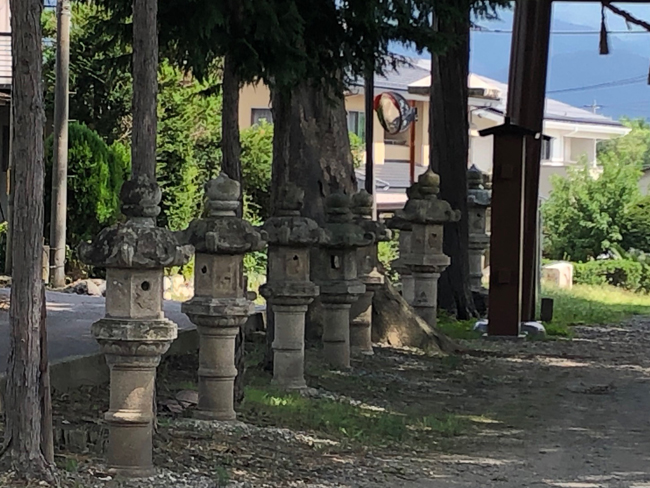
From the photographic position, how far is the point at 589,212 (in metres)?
32.8

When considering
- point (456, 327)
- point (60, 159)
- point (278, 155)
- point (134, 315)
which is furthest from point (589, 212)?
point (134, 315)

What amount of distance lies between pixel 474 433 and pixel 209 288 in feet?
7.37

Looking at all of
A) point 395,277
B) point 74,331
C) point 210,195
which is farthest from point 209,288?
point 395,277

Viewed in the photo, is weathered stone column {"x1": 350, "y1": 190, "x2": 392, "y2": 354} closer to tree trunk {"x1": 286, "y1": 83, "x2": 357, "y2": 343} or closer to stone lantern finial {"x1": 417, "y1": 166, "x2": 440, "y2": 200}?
tree trunk {"x1": 286, "y1": 83, "x2": 357, "y2": 343}

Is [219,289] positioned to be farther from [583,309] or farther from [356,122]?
[356,122]

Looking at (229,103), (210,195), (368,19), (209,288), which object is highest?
(368,19)

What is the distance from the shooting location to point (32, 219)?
5.83 metres

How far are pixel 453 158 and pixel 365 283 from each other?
5.21 m

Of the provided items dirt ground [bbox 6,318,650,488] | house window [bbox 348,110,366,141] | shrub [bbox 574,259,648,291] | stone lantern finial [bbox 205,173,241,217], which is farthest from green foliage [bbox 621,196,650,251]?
stone lantern finial [bbox 205,173,241,217]

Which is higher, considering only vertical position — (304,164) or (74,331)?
(304,164)

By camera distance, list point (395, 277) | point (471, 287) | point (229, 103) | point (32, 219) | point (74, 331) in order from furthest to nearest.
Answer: point (395, 277) < point (471, 287) < point (74, 331) < point (229, 103) < point (32, 219)

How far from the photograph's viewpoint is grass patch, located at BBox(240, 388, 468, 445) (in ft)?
27.0

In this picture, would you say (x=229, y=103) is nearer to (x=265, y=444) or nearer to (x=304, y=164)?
(x=265, y=444)

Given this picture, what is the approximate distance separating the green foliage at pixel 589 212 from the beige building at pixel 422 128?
2.90 metres
